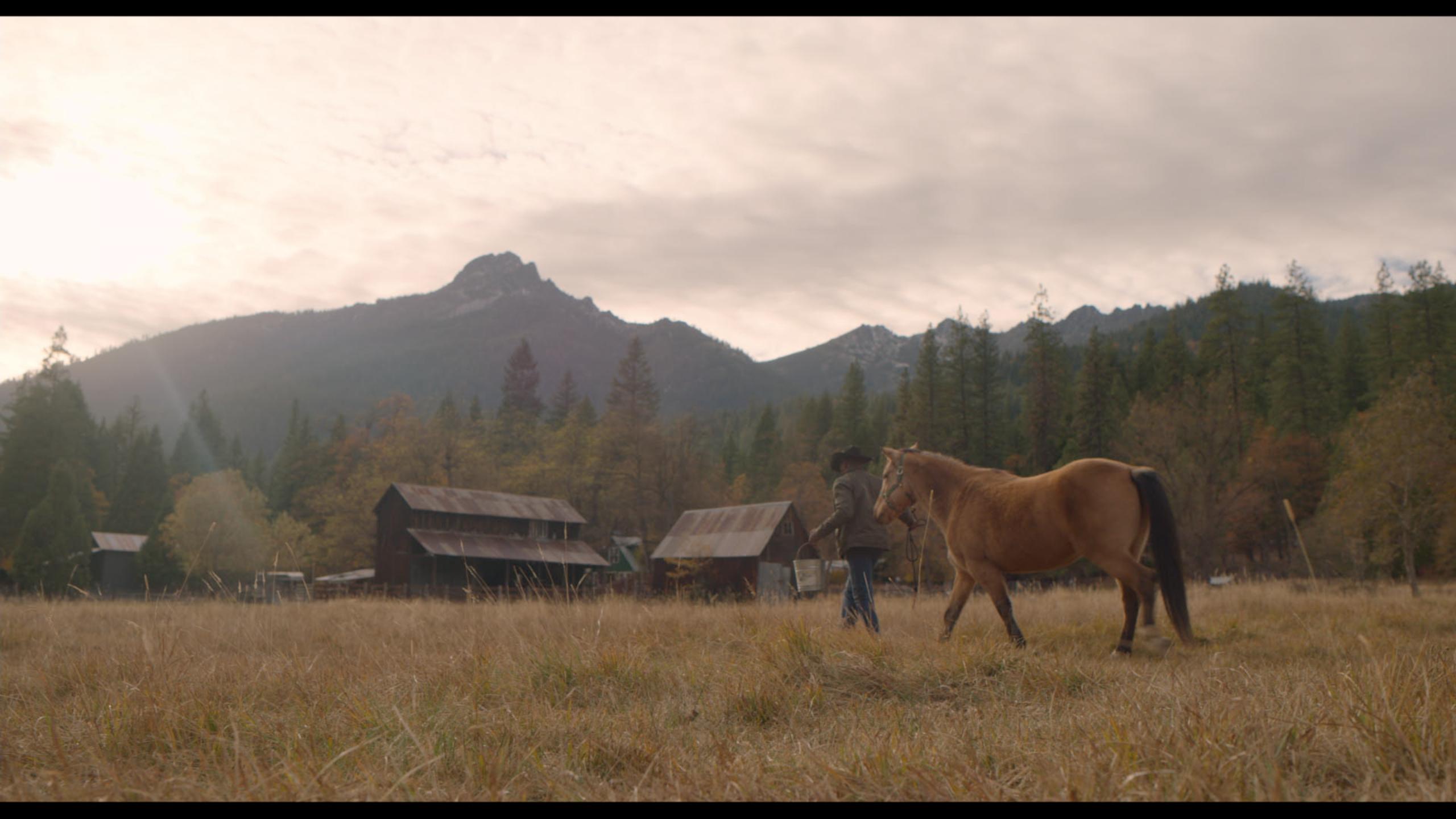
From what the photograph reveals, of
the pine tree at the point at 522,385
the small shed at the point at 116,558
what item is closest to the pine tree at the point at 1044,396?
the pine tree at the point at 522,385

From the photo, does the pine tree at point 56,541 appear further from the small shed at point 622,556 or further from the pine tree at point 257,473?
the pine tree at point 257,473

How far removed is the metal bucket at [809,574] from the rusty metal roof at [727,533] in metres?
31.2

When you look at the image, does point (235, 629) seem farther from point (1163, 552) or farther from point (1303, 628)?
point (1303, 628)

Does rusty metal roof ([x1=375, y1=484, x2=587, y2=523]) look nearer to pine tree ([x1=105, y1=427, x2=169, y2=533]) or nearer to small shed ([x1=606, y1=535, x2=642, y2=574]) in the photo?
small shed ([x1=606, y1=535, x2=642, y2=574])

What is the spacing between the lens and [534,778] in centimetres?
283

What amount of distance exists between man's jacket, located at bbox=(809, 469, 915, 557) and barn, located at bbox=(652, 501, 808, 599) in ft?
106

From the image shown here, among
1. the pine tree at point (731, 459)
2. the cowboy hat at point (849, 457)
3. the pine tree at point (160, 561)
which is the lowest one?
the pine tree at point (160, 561)

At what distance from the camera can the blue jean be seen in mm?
7664

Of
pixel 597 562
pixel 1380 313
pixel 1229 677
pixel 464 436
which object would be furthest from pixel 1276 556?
pixel 1229 677

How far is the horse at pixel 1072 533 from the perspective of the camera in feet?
23.4

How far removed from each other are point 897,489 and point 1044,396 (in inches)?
1996

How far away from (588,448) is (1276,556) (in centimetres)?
5322

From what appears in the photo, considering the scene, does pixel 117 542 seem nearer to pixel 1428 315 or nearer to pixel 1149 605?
pixel 1149 605

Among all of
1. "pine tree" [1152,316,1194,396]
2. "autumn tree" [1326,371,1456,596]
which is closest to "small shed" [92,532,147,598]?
"autumn tree" [1326,371,1456,596]
